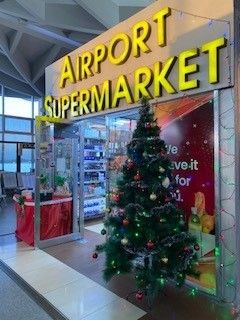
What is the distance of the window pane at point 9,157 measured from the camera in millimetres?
11891

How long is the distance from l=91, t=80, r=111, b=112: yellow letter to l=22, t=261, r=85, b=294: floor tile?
7.98 feet

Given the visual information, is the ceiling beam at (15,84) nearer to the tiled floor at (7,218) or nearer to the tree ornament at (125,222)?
the tiled floor at (7,218)

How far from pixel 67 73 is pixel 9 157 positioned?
307 inches

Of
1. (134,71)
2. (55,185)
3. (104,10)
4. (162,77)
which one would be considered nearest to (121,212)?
(162,77)

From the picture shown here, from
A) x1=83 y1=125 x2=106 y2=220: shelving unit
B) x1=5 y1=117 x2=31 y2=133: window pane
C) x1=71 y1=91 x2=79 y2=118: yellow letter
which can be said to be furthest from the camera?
x1=5 y1=117 x2=31 y2=133: window pane

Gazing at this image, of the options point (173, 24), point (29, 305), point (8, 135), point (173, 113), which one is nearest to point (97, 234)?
point (29, 305)

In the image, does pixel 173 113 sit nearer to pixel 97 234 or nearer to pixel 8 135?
pixel 97 234

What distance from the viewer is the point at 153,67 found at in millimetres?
3688

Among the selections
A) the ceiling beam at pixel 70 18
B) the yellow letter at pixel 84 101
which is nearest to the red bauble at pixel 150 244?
the yellow letter at pixel 84 101

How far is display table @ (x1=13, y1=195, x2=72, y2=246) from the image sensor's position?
480 centimetres

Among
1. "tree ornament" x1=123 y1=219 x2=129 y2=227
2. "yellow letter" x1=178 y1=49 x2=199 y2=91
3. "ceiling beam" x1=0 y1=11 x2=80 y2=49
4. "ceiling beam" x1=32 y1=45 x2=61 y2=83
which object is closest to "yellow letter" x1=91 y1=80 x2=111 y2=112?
"yellow letter" x1=178 y1=49 x2=199 y2=91

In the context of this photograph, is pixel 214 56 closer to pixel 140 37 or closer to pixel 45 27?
pixel 140 37

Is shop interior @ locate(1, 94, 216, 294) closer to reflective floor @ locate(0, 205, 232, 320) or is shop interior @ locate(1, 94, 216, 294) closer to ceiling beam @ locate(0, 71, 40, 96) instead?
reflective floor @ locate(0, 205, 232, 320)

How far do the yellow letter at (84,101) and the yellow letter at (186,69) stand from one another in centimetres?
194
